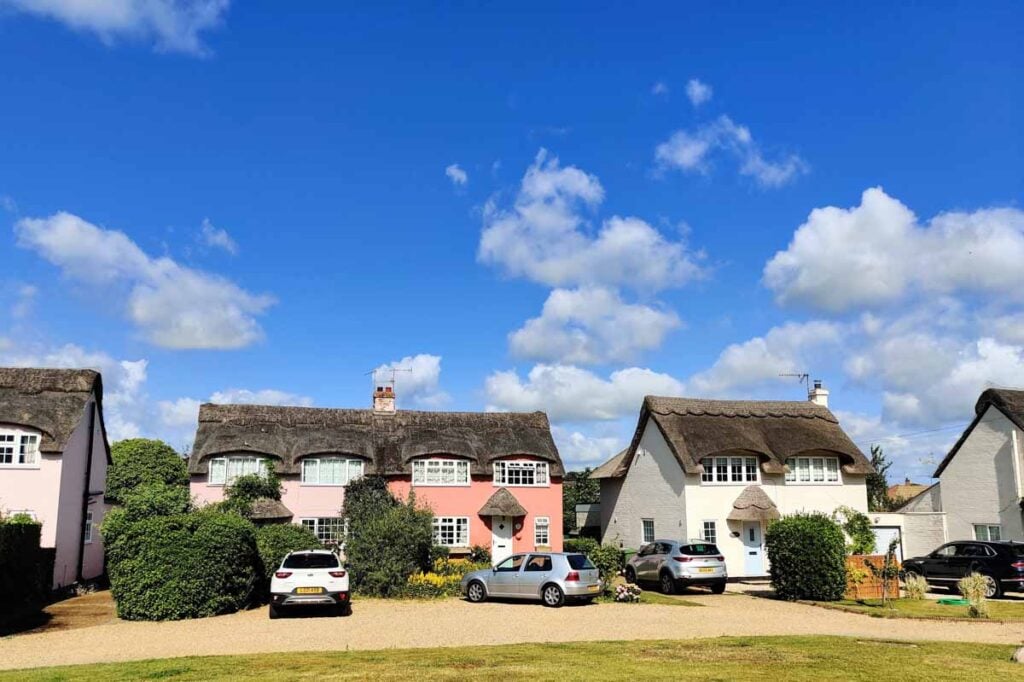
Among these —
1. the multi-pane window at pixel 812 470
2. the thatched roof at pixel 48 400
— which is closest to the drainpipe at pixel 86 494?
the thatched roof at pixel 48 400

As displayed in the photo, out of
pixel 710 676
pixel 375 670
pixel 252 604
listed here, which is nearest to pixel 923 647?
pixel 710 676

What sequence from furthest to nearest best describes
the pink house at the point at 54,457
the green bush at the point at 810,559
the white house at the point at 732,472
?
the white house at the point at 732,472 → the pink house at the point at 54,457 → the green bush at the point at 810,559

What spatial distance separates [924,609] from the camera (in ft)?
66.2

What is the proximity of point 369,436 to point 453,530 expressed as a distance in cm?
574

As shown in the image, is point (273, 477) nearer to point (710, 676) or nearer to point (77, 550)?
point (77, 550)

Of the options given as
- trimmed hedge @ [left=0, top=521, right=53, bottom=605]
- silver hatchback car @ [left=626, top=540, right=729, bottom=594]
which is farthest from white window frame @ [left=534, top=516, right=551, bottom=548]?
trimmed hedge @ [left=0, top=521, right=53, bottom=605]

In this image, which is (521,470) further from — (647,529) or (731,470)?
(731,470)

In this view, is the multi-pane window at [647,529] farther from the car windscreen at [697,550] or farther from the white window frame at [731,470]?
the car windscreen at [697,550]

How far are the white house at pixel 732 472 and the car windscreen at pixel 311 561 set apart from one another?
17.0 m

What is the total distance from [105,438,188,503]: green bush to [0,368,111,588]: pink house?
73.4 feet

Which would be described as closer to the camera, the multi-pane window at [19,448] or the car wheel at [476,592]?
the car wheel at [476,592]

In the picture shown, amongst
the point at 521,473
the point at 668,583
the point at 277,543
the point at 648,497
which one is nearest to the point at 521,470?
the point at 521,473

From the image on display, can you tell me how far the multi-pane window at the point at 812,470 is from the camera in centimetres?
3432

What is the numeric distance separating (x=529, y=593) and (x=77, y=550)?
17742mm
